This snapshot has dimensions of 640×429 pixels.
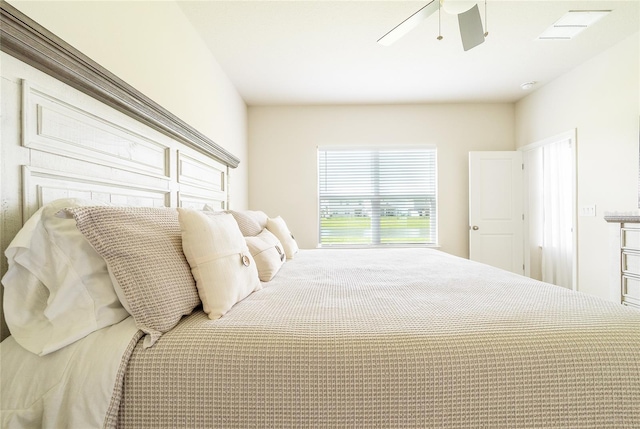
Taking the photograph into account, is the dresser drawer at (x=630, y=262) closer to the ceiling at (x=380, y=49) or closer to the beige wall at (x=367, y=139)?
the ceiling at (x=380, y=49)

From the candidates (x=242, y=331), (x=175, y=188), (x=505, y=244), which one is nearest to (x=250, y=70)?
(x=175, y=188)

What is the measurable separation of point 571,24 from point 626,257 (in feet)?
6.02

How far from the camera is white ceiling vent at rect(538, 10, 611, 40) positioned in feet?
7.30

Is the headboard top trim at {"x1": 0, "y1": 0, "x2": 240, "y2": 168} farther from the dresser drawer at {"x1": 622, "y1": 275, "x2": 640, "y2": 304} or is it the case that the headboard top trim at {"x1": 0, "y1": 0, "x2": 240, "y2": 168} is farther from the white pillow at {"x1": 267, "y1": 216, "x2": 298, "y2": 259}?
the dresser drawer at {"x1": 622, "y1": 275, "x2": 640, "y2": 304}

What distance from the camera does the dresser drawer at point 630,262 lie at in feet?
6.57

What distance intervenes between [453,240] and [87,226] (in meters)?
4.13

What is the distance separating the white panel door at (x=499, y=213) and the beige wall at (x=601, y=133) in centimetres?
66

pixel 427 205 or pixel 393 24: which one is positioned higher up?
pixel 393 24

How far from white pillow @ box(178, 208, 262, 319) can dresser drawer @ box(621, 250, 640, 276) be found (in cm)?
256

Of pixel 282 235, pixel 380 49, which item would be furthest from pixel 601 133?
pixel 282 235

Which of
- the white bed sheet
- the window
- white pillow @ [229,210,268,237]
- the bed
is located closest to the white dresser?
the bed

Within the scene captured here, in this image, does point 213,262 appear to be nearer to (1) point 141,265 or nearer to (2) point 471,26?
(1) point 141,265

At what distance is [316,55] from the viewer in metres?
→ 2.77

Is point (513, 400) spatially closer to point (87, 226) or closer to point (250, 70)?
point (87, 226)
